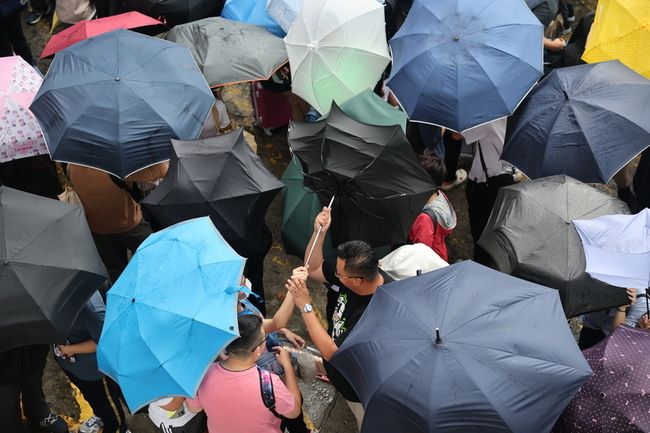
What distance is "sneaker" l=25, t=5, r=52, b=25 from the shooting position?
8125 mm

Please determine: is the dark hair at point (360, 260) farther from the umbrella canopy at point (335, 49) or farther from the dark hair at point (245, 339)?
the umbrella canopy at point (335, 49)

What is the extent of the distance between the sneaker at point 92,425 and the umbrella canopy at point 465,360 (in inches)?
88.5

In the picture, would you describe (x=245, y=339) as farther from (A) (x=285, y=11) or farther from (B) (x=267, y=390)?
(A) (x=285, y=11)

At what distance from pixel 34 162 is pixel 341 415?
10.4ft

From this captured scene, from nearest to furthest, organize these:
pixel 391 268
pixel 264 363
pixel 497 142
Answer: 1. pixel 264 363
2. pixel 391 268
3. pixel 497 142

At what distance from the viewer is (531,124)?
459 cm

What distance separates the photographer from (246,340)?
10.6 feet

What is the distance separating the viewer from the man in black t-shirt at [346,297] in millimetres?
3541

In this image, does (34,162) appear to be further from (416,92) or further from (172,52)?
(416,92)

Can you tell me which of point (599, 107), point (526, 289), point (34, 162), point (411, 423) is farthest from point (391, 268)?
point (34, 162)

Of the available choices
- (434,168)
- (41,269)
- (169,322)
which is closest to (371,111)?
(434,168)

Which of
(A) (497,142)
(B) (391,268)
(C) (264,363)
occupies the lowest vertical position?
(C) (264,363)

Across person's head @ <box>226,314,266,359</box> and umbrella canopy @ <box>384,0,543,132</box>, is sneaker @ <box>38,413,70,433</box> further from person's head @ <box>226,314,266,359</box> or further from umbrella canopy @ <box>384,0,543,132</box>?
umbrella canopy @ <box>384,0,543,132</box>

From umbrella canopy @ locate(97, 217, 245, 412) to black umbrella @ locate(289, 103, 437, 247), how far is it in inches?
37.2
